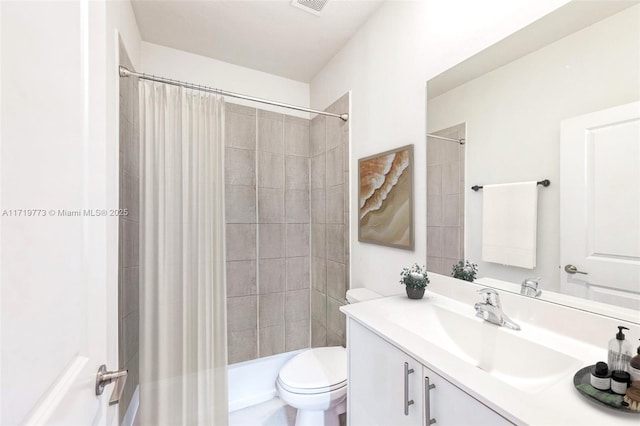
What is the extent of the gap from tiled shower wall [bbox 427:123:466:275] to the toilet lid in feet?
2.77

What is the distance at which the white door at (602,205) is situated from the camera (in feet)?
2.48

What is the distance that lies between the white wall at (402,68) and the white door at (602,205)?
440 mm

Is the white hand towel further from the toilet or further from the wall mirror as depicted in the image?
the toilet

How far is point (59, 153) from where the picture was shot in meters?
0.50

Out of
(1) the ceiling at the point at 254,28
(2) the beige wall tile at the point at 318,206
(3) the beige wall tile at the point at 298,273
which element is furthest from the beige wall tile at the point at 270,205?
(1) the ceiling at the point at 254,28

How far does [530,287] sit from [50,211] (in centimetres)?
136

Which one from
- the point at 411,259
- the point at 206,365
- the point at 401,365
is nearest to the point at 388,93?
the point at 411,259

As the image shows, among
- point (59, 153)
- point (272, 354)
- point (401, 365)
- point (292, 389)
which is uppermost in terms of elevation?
point (59, 153)

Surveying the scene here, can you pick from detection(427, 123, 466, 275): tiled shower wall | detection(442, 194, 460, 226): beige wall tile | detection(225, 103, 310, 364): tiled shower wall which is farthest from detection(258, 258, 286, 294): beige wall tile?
detection(442, 194, 460, 226): beige wall tile

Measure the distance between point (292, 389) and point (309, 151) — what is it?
1.86 meters

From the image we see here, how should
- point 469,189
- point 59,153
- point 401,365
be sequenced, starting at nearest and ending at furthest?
point 59,153
point 401,365
point 469,189

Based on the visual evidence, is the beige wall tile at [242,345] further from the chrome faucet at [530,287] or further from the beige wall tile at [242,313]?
the chrome faucet at [530,287]

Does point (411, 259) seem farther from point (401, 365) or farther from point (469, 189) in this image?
point (401, 365)

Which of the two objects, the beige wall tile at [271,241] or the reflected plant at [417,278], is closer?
the reflected plant at [417,278]
